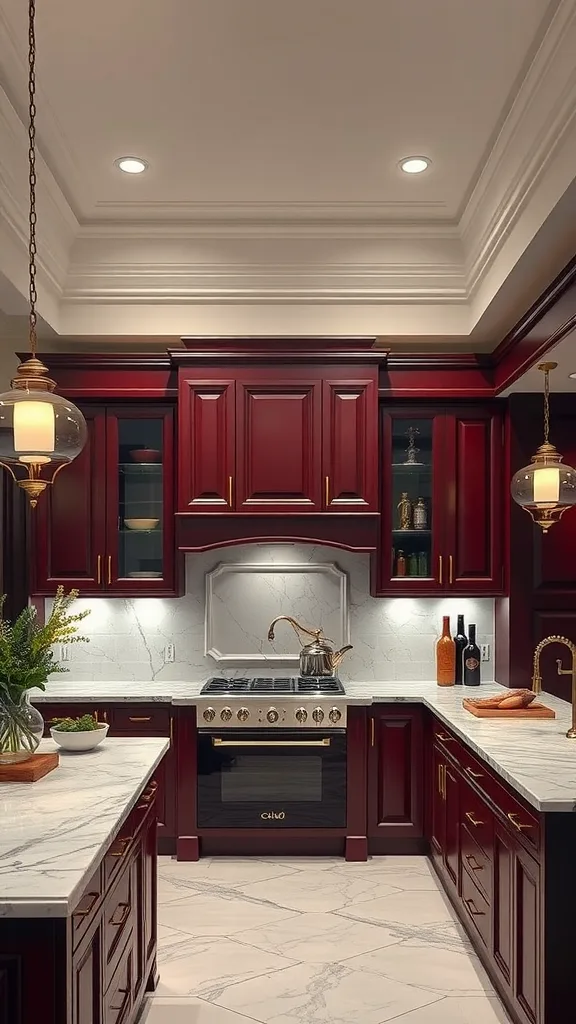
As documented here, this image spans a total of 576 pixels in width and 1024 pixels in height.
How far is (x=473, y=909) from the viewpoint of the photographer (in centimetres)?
361

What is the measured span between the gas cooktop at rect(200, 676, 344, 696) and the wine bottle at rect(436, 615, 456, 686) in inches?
23.3

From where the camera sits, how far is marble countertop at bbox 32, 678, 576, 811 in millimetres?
2793

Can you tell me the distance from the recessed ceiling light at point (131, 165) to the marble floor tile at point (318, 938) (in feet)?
11.1

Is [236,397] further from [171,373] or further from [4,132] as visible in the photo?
[4,132]

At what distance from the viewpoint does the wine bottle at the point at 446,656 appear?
5.11 metres

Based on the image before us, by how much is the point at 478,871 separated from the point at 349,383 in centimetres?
257

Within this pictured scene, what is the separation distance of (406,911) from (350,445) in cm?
235

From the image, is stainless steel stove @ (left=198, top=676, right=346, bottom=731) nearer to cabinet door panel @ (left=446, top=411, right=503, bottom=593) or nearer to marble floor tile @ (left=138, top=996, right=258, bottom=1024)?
cabinet door panel @ (left=446, top=411, right=503, bottom=593)

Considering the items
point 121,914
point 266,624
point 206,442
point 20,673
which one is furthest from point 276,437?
point 121,914

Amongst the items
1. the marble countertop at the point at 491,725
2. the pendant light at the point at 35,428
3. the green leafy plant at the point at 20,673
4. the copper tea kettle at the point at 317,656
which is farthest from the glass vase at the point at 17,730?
the copper tea kettle at the point at 317,656

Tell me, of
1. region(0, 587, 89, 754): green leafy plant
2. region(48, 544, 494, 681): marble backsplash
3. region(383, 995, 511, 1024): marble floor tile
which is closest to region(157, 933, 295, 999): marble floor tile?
region(383, 995, 511, 1024): marble floor tile

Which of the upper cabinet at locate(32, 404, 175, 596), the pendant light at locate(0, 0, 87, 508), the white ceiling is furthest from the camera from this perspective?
the upper cabinet at locate(32, 404, 175, 596)

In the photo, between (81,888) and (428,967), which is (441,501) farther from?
(81,888)

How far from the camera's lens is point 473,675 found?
513 centimetres
